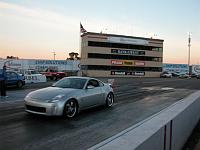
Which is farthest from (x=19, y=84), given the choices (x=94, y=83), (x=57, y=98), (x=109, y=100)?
(x=57, y=98)

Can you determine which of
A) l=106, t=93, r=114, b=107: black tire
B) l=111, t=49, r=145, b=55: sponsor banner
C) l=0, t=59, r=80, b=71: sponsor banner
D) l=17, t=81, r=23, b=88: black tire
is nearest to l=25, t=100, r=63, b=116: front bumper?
l=106, t=93, r=114, b=107: black tire

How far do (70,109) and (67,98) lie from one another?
448mm

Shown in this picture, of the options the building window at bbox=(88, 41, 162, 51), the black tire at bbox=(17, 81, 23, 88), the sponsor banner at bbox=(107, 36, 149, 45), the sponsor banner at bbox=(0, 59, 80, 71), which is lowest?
the black tire at bbox=(17, 81, 23, 88)

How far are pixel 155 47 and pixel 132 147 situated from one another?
6889 cm

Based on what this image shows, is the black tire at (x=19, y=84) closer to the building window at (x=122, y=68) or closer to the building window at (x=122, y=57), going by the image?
the building window at (x=122, y=68)

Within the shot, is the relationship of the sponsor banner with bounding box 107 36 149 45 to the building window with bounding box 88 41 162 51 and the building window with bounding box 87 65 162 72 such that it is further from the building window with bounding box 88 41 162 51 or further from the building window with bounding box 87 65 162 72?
the building window with bounding box 87 65 162 72

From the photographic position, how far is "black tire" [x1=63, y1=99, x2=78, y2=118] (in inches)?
337

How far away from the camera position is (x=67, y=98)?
28.1 ft

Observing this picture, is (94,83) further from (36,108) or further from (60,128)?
(60,128)

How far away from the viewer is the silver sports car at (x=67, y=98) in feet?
27.0

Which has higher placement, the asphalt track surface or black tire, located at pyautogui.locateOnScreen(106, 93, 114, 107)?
black tire, located at pyautogui.locateOnScreen(106, 93, 114, 107)

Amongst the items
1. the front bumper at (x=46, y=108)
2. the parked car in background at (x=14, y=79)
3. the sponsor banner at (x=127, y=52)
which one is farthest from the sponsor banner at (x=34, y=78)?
the sponsor banner at (x=127, y=52)

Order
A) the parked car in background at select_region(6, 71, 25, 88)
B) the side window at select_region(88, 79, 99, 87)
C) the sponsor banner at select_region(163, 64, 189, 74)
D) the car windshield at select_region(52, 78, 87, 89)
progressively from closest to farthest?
1. the car windshield at select_region(52, 78, 87, 89)
2. the side window at select_region(88, 79, 99, 87)
3. the parked car in background at select_region(6, 71, 25, 88)
4. the sponsor banner at select_region(163, 64, 189, 74)

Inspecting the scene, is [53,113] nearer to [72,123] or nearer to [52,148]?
[72,123]
